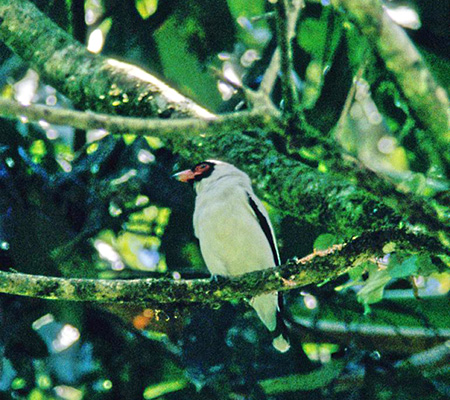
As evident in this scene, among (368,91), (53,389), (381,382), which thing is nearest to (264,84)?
(368,91)

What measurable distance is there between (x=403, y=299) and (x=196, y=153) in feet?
5.44

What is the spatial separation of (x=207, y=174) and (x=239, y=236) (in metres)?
0.74

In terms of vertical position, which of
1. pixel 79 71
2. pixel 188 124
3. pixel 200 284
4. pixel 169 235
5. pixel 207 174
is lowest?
pixel 169 235

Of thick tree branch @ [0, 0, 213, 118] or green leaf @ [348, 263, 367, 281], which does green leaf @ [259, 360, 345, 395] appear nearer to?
green leaf @ [348, 263, 367, 281]

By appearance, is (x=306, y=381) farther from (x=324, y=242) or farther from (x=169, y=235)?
(x=324, y=242)

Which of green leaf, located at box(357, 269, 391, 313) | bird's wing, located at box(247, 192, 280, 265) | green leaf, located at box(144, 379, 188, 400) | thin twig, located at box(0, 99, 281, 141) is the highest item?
thin twig, located at box(0, 99, 281, 141)

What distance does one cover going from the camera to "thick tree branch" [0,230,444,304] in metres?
2.53

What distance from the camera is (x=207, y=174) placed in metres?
4.53

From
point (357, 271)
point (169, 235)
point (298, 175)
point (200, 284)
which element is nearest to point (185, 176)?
point (169, 235)

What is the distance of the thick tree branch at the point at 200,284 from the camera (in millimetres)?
2525

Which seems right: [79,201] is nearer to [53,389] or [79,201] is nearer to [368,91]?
[53,389]

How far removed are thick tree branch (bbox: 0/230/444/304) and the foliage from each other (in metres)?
1.29

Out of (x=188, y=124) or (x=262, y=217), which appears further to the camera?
(x=262, y=217)

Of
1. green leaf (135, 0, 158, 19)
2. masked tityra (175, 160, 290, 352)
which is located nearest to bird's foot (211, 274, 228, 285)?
masked tityra (175, 160, 290, 352)
